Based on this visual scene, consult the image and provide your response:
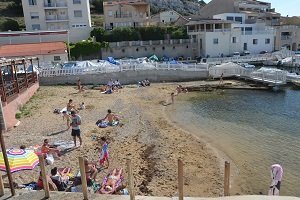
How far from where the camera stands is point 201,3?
129500mm

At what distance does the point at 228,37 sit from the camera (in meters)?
57.3

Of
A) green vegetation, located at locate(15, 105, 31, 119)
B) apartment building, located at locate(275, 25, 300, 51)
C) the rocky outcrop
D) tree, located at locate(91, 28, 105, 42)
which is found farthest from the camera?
the rocky outcrop

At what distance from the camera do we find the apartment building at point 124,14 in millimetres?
68750

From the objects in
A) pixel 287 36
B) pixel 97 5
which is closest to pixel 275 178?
pixel 287 36

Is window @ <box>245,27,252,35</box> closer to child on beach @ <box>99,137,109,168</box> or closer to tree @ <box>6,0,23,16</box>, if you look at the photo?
child on beach @ <box>99,137,109,168</box>

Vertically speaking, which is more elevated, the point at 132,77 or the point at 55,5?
the point at 55,5

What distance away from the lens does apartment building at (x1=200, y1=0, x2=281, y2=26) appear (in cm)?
6756

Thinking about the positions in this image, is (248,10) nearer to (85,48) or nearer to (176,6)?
(85,48)

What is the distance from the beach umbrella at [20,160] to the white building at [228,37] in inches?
1866

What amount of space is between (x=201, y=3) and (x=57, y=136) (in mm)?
122730

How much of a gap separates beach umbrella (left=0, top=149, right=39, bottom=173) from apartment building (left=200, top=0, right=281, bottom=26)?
61.5 metres

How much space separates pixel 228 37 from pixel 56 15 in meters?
32.6

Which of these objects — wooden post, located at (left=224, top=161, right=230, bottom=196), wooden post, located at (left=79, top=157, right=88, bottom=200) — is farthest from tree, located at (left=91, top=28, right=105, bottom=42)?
wooden post, located at (left=224, top=161, right=230, bottom=196)

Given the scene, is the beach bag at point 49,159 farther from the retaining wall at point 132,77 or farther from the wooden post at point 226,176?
the retaining wall at point 132,77
